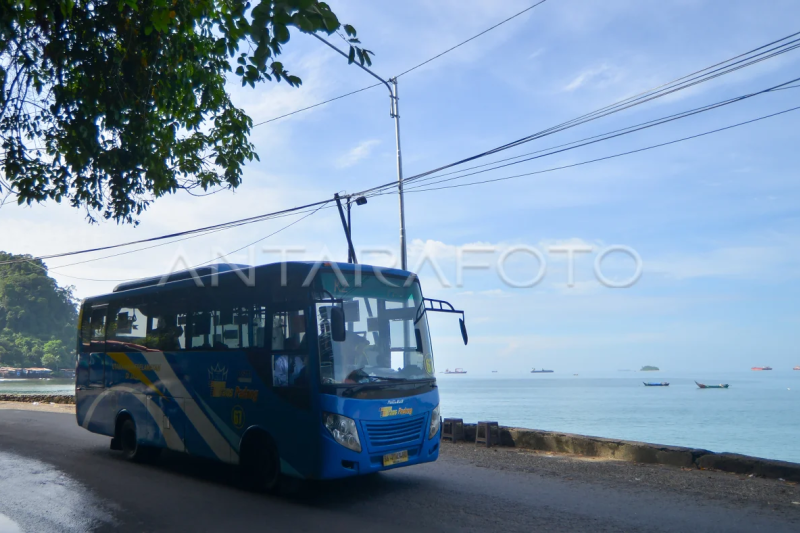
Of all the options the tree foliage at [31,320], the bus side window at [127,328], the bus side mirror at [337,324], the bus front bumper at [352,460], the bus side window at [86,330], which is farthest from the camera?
the tree foliage at [31,320]

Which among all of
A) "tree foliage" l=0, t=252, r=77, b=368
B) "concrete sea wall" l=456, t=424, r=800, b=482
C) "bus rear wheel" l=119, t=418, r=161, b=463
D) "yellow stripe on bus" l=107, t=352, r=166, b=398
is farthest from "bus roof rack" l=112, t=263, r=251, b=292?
"tree foliage" l=0, t=252, r=77, b=368

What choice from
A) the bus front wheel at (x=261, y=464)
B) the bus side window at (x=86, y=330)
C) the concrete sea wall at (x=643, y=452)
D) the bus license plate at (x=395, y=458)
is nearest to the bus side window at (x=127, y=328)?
the bus side window at (x=86, y=330)

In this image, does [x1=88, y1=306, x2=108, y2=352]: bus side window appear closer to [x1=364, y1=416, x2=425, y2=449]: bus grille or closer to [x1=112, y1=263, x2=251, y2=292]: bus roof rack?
[x1=112, y1=263, x2=251, y2=292]: bus roof rack

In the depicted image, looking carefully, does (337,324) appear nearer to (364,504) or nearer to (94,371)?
(364,504)

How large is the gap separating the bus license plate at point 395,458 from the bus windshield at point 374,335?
0.94 m

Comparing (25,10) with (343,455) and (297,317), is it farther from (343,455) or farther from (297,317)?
(343,455)

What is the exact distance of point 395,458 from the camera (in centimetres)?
820

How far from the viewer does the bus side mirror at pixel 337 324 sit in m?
7.42

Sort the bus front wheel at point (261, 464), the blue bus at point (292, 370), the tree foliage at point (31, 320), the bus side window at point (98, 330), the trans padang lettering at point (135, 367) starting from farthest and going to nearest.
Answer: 1. the tree foliage at point (31, 320)
2. the bus side window at point (98, 330)
3. the trans padang lettering at point (135, 367)
4. the bus front wheel at point (261, 464)
5. the blue bus at point (292, 370)

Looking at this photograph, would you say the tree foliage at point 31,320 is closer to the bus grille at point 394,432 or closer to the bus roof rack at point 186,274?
the bus roof rack at point 186,274

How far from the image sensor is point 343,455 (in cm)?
770

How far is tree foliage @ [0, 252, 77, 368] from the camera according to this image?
301ft

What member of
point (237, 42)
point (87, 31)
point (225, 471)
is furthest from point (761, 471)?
point (87, 31)

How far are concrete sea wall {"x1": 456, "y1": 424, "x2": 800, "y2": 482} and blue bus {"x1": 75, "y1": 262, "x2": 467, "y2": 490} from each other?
3940 millimetres
